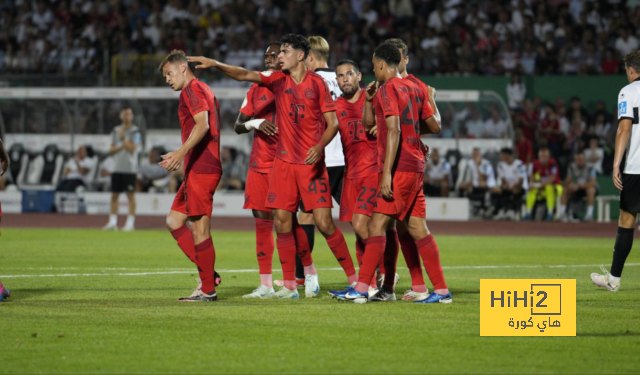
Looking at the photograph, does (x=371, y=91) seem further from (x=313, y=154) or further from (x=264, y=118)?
(x=264, y=118)

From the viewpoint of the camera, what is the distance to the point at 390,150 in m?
7.30

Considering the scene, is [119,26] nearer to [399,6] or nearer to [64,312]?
[399,6]

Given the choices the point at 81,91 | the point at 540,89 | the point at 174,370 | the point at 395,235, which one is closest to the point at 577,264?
the point at 395,235

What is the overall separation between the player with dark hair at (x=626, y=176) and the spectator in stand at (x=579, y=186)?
13949 millimetres

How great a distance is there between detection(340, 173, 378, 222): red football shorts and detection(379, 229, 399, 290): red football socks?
0.45 metres

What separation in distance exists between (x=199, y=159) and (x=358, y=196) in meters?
1.52

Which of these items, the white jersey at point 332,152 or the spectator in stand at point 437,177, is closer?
the white jersey at point 332,152

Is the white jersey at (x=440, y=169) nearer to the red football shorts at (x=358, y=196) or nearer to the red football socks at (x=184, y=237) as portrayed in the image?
the red football shorts at (x=358, y=196)

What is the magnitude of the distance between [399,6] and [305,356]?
24.0m

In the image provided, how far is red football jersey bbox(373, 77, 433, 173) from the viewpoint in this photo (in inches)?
292

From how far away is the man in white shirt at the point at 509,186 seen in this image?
22.1m

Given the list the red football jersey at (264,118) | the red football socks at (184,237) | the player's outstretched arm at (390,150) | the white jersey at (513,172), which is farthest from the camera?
the white jersey at (513,172)

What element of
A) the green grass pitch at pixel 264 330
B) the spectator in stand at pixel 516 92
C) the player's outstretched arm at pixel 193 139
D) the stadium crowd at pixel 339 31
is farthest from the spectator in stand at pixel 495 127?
the player's outstretched arm at pixel 193 139

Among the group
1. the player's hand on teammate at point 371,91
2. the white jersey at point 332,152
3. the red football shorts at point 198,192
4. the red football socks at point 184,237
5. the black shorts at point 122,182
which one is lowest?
the black shorts at point 122,182
